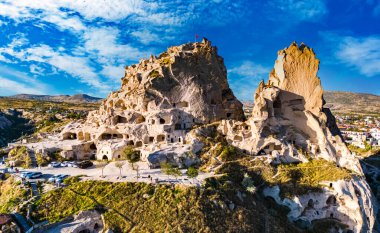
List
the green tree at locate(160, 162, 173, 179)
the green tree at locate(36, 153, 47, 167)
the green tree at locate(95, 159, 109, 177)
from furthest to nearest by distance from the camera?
the green tree at locate(36, 153, 47, 167) → the green tree at locate(95, 159, 109, 177) → the green tree at locate(160, 162, 173, 179)

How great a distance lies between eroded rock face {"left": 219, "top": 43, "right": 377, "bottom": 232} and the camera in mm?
50594

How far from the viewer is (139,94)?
219 feet

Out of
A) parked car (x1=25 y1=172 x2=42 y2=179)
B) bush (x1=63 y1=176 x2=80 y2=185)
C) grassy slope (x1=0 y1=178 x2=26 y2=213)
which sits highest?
parked car (x1=25 y1=172 x2=42 y2=179)

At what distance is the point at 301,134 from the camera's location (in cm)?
6412

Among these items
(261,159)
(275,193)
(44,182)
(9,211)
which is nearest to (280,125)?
(261,159)

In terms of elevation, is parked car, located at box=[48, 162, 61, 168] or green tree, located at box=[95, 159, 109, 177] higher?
parked car, located at box=[48, 162, 61, 168]

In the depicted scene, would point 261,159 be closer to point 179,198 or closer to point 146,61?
point 179,198

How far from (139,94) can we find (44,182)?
93.4ft

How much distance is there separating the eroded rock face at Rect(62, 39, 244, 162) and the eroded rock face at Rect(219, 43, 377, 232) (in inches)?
323

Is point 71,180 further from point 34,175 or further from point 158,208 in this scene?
point 158,208

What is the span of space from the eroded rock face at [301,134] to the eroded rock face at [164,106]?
8.19 metres

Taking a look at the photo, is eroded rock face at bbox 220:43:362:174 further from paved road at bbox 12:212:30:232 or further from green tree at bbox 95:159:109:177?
paved road at bbox 12:212:30:232

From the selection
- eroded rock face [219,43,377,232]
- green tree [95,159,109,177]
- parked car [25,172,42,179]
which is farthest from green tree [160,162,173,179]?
parked car [25,172,42,179]

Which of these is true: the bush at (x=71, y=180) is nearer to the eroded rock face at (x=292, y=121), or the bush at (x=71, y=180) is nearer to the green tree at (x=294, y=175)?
the eroded rock face at (x=292, y=121)
